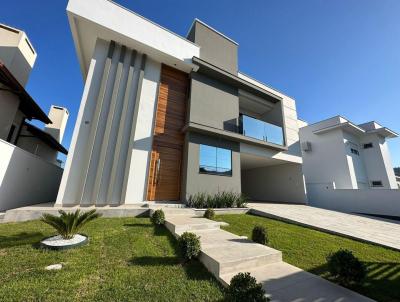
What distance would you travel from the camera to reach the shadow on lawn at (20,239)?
12.7ft

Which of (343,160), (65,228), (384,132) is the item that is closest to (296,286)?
(65,228)

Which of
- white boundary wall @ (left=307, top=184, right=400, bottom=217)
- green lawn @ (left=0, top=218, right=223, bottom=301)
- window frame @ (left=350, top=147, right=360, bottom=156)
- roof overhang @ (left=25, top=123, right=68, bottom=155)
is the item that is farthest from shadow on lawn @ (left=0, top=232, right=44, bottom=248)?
window frame @ (left=350, top=147, right=360, bottom=156)

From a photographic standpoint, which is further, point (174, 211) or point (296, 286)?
point (174, 211)

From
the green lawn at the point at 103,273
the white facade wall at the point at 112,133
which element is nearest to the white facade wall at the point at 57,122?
the white facade wall at the point at 112,133

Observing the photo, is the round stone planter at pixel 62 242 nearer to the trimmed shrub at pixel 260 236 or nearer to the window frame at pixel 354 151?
the trimmed shrub at pixel 260 236

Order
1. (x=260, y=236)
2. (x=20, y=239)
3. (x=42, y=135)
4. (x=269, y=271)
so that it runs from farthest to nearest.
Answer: (x=42, y=135) < (x=260, y=236) < (x=20, y=239) < (x=269, y=271)

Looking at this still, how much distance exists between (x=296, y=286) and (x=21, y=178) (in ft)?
35.0

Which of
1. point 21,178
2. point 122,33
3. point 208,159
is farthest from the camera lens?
point 208,159

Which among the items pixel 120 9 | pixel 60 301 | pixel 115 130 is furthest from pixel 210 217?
pixel 120 9

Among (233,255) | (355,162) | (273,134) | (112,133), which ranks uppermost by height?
(273,134)

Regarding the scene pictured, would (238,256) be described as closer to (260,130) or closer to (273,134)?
(260,130)

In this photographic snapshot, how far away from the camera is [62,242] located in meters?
3.91

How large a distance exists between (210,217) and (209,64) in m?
8.81

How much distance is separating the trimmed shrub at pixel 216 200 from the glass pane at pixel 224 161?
4.16ft
